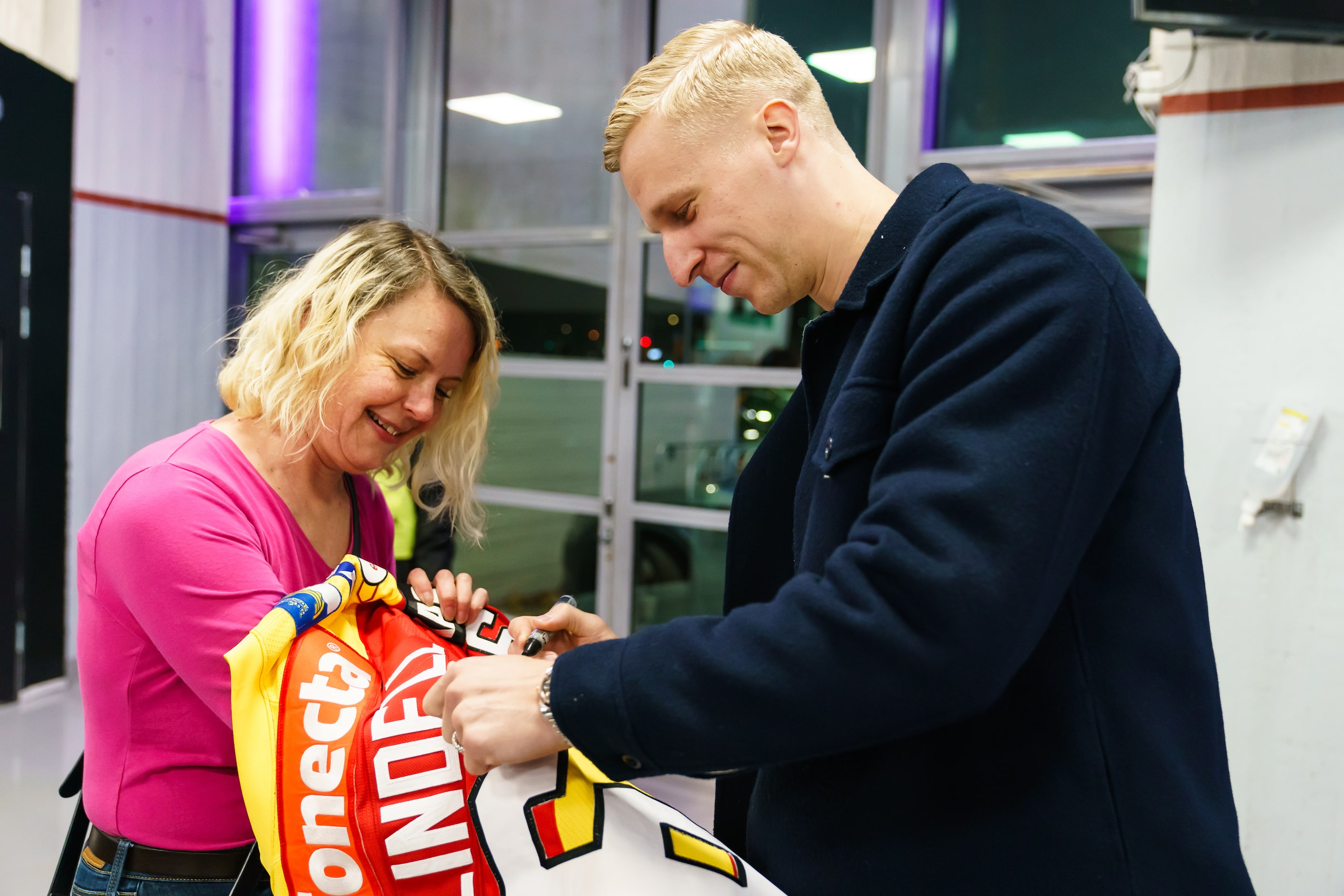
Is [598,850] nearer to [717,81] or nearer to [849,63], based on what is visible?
[717,81]

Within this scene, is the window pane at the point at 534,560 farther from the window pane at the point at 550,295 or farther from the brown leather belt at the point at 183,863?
the brown leather belt at the point at 183,863

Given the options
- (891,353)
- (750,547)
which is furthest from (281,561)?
(891,353)

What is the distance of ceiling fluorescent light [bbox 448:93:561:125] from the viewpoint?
5438 millimetres

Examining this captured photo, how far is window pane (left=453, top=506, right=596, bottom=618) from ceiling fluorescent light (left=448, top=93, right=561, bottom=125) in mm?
2275

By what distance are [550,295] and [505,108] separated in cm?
116

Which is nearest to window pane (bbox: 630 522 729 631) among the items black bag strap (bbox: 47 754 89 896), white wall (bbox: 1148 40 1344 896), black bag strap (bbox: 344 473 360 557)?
white wall (bbox: 1148 40 1344 896)

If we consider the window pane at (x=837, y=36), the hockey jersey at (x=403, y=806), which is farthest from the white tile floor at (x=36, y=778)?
the window pane at (x=837, y=36)

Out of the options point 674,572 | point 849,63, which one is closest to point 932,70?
point 849,63

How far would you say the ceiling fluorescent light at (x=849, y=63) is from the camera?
4.38 m

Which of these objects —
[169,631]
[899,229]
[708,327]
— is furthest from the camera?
[708,327]

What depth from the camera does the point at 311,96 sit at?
20.1 feet

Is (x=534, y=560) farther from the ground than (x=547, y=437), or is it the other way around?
(x=547, y=437)

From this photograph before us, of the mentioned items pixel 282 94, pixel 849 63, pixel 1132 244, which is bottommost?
pixel 1132 244

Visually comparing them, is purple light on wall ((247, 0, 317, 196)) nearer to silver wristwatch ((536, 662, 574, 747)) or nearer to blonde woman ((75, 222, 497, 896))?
blonde woman ((75, 222, 497, 896))
